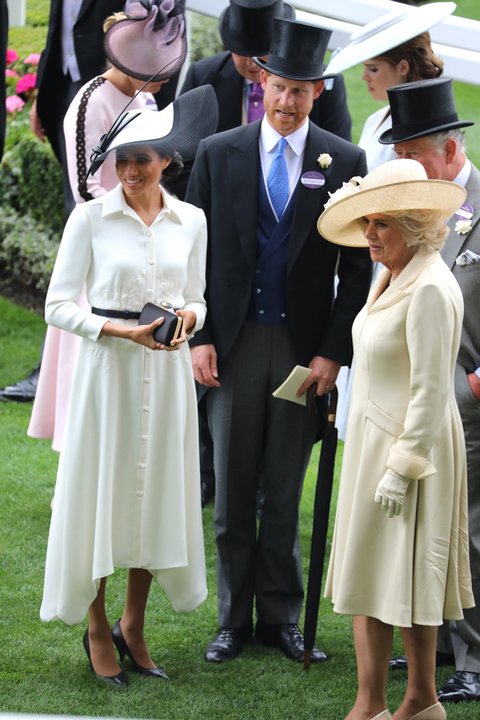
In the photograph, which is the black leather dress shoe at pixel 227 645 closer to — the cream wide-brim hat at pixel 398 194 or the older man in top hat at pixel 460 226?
the older man in top hat at pixel 460 226

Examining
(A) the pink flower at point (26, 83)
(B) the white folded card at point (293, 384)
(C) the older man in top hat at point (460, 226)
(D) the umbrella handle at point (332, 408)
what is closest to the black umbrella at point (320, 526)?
(D) the umbrella handle at point (332, 408)

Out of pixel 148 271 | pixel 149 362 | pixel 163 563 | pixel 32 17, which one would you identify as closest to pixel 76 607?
pixel 163 563

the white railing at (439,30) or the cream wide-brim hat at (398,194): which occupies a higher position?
the white railing at (439,30)

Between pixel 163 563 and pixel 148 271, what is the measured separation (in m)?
0.99

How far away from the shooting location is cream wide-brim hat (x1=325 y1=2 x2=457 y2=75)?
5.18m

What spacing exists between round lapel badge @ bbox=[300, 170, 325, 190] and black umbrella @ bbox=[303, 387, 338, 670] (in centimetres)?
77

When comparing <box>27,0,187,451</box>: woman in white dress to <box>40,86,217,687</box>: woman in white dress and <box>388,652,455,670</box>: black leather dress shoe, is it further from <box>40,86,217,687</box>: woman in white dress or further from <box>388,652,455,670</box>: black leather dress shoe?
<box>388,652,455,670</box>: black leather dress shoe

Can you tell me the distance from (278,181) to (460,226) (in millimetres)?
740

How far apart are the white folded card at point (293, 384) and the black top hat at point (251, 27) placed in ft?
5.50

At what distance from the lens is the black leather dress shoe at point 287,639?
16.2 feet

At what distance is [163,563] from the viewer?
4477mm

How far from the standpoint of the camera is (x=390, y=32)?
530cm

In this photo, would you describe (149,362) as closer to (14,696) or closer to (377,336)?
(377,336)

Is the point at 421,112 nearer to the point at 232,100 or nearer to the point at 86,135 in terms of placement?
the point at 86,135
